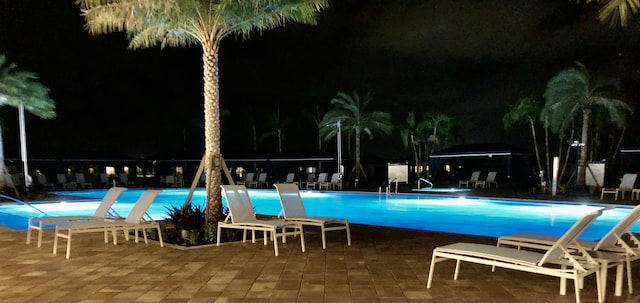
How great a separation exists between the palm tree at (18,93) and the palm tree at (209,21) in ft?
43.8

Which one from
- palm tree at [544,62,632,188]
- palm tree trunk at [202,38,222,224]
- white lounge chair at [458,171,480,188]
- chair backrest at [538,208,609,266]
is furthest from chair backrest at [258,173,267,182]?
chair backrest at [538,208,609,266]

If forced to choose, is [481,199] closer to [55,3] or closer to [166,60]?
[55,3]

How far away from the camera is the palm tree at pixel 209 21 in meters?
7.53

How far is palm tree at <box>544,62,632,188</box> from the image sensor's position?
62.5ft

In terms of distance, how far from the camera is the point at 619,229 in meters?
4.27

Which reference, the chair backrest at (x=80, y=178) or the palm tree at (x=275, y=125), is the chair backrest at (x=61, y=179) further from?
the palm tree at (x=275, y=125)

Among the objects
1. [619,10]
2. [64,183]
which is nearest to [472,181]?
[619,10]

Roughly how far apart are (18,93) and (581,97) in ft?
80.9

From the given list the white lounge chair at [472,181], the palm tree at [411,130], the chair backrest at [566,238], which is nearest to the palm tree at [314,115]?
the palm tree at [411,130]

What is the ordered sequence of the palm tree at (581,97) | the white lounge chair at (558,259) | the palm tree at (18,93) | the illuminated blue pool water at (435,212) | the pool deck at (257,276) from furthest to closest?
the palm tree at (581,97)
the palm tree at (18,93)
the illuminated blue pool water at (435,212)
the pool deck at (257,276)
the white lounge chair at (558,259)

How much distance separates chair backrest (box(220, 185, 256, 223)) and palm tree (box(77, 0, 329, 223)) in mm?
978

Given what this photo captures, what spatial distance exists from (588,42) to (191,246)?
70.3 feet

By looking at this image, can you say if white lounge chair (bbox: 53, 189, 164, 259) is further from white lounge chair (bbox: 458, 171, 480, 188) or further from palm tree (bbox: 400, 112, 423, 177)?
palm tree (bbox: 400, 112, 423, 177)

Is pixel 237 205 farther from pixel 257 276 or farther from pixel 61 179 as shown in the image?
pixel 61 179
